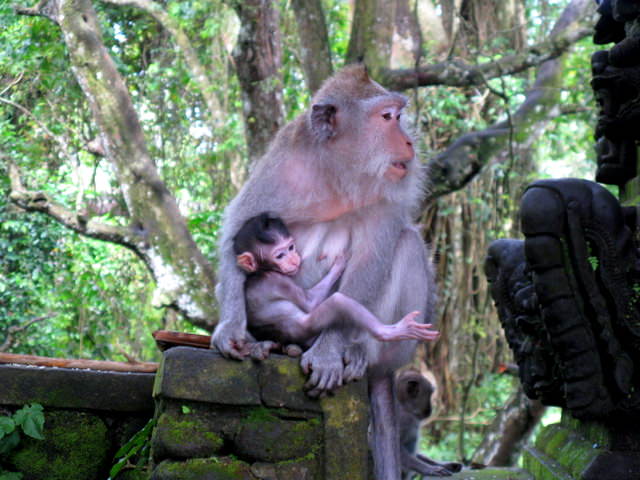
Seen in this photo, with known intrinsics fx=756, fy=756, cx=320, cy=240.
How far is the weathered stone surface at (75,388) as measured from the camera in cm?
274

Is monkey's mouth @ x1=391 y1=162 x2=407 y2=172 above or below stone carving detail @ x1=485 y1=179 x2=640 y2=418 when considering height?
above

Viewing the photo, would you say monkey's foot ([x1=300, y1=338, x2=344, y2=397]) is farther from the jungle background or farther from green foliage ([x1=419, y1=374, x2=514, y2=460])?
green foliage ([x1=419, y1=374, x2=514, y2=460])

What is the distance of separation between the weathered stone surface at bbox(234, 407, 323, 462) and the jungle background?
3.08 m

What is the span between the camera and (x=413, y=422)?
4039 mm

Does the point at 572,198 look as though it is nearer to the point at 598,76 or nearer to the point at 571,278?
the point at 571,278

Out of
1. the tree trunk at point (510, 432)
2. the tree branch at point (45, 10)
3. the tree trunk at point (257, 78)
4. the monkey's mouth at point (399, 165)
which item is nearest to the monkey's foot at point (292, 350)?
the monkey's mouth at point (399, 165)

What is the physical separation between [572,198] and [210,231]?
5.19 m

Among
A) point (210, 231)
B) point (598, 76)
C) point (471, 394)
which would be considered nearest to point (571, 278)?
point (598, 76)

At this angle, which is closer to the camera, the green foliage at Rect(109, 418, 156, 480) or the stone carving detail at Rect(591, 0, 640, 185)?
the green foliage at Rect(109, 418, 156, 480)

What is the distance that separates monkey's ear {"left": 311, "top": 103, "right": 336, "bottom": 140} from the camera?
2908 mm

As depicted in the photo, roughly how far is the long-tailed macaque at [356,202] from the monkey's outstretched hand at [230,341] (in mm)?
228

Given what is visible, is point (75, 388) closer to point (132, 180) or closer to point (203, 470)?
point (203, 470)

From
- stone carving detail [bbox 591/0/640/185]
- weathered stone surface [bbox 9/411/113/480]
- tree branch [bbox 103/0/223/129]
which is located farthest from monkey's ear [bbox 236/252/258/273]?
tree branch [bbox 103/0/223/129]

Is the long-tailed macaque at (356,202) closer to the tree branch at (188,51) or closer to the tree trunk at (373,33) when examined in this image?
the tree trunk at (373,33)
